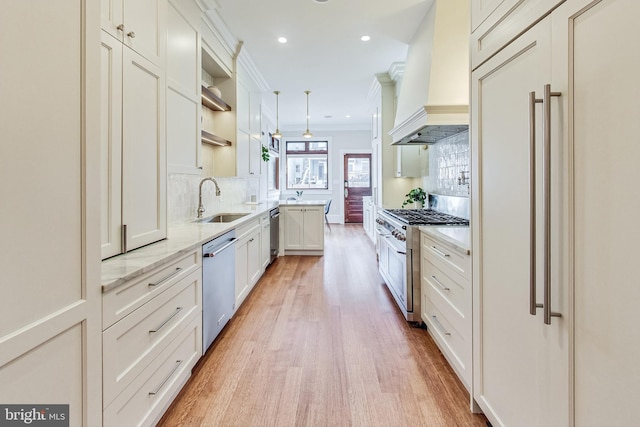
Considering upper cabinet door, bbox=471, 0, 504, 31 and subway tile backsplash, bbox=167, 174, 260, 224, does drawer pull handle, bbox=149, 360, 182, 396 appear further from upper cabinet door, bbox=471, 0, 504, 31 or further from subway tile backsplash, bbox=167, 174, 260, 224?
upper cabinet door, bbox=471, 0, 504, 31

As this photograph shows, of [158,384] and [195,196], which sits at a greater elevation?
[195,196]

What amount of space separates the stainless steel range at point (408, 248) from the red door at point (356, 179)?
6575 mm

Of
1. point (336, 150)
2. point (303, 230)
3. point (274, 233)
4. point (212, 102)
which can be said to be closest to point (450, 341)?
point (212, 102)

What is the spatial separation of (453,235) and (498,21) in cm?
124

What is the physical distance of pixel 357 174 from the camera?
10234 mm

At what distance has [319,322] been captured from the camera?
112 inches

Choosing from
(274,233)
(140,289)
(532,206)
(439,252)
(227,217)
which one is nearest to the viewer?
(532,206)

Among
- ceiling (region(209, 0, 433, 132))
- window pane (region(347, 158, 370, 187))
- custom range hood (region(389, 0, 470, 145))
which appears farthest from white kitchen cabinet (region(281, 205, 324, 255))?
window pane (region(347, 158, 370, 187))

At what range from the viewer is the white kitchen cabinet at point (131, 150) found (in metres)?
1.48

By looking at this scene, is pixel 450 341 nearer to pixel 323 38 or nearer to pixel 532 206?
pixel 532 206

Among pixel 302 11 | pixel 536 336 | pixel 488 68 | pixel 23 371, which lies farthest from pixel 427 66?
pixel 23 371

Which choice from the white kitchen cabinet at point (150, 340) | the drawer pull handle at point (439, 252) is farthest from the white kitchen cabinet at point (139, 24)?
the drawer pull handle at point (439, 252)

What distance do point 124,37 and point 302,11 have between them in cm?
238

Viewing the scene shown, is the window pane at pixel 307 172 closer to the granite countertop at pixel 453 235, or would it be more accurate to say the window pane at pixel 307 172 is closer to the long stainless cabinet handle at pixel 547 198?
the granite countertop at pixel 453 235
